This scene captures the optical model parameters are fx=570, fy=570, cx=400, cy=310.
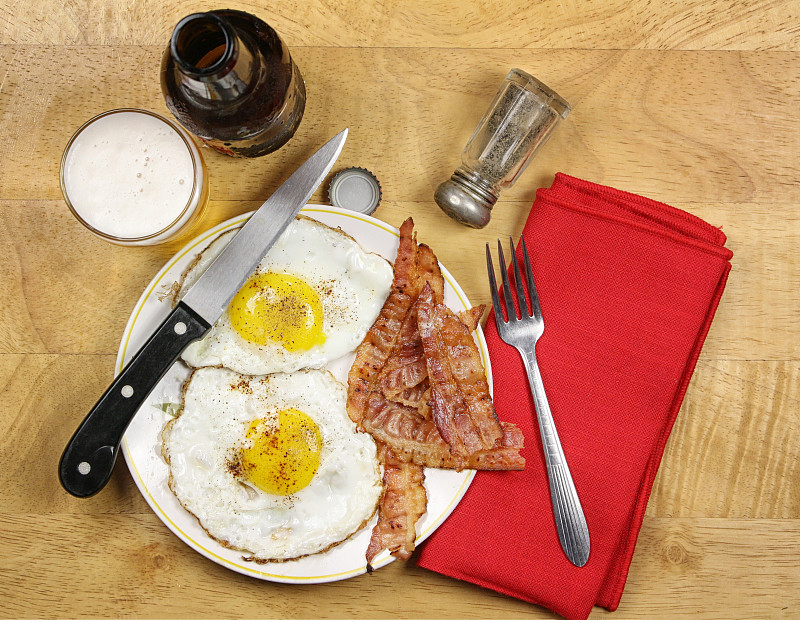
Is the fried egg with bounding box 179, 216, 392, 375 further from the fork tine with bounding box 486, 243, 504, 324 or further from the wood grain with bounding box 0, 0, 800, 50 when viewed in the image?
the wood grain with bounding box 0, 0, 800, 50

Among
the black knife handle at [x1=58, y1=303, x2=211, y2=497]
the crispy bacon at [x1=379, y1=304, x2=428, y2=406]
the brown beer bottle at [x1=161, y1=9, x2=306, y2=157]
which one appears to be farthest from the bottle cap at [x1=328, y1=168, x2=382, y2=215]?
the black knife handle at [x1=58, y1=303, x2=211, y2=497]

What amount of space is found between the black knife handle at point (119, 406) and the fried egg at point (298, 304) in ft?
0.33

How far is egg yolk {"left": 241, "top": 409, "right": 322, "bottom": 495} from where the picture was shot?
198 cm

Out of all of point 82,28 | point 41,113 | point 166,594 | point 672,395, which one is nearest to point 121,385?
point 166,594

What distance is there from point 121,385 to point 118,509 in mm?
588

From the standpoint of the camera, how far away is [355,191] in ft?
7.06

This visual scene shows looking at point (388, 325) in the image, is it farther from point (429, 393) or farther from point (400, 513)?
point (400, 513)

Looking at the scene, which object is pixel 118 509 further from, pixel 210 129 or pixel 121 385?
pixel 210 129

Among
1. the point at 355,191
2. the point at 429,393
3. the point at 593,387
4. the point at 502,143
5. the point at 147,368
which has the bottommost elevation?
the point at 147,368

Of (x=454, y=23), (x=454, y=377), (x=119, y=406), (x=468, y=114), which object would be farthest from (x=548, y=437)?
(x=454, y=23)

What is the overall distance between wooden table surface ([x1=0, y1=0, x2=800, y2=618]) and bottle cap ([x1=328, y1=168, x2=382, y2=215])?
0.08m

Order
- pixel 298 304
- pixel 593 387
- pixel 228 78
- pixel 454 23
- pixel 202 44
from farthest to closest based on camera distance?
pixel 454 23 < pixel 593 387 < pixel 298 304 < pixel 202 44 < pixel 228 78

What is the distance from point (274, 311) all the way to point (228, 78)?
2.52 ft

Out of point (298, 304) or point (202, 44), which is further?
point (298, 304)
